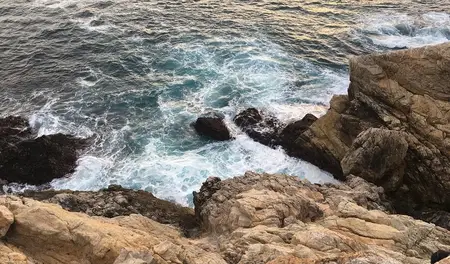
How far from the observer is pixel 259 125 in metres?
39.1

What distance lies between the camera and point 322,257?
1695cm

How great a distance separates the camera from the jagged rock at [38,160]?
33844 mm

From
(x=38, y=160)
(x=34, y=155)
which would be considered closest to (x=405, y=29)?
(x=38, y=160)

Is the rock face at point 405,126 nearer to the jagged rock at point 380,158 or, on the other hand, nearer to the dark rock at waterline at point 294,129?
the jagged rock at point 380,158

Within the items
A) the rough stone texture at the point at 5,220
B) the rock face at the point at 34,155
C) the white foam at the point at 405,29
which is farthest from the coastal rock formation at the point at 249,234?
the white foam at the point at 405,29

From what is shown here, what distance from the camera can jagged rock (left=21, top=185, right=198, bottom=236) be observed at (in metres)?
25.8

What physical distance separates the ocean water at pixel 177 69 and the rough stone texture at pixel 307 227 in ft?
28.9

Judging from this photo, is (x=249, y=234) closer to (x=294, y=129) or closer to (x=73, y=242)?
(x=73, y=242)

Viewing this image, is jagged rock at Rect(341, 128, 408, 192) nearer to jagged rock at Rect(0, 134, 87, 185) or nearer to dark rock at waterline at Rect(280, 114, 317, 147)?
dark rock at waterline at Rect(280, 114, 317, 147)

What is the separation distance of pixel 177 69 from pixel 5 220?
111ft

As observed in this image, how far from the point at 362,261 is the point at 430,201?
17117mm

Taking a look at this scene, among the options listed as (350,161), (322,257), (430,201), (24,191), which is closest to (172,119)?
(24,191)

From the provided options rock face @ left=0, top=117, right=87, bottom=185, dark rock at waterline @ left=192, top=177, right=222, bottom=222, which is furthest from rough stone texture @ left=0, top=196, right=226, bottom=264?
rock face @ left=0, top=117, right=87, bottom=185

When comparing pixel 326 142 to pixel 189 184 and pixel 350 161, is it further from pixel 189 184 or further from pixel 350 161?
pixel 189 184
